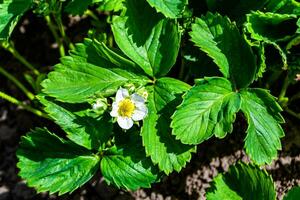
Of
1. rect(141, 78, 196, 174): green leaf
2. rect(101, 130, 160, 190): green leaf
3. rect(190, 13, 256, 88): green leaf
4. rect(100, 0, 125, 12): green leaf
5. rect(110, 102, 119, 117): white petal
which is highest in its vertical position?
rect(100, 0, 125, 12): green leaf

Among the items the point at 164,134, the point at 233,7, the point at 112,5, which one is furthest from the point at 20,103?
the point at 233,7

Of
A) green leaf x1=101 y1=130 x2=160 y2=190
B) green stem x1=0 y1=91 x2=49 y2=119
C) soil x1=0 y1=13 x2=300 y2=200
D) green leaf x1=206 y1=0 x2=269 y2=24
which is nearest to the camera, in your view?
green leaf x1=101 y1=130 x2=160 y2=190

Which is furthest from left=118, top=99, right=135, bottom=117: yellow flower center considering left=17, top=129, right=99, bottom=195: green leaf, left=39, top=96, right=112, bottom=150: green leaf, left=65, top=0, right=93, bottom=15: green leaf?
left=65, top=0, right=93, bottom=15: green leaf

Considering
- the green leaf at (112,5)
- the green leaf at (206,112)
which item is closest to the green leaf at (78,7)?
the green leaf at (112,5)

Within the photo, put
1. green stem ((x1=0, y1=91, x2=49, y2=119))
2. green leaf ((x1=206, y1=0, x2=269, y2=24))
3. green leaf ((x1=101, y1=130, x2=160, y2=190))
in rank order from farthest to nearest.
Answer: green stem ((x1=0, y1=91, x2=49, y2=119)), green leaf ((x1=206, y1=0, x2=269, y2=24)), green leaf ((x1=101, y1=130, x2=160, y2=190))

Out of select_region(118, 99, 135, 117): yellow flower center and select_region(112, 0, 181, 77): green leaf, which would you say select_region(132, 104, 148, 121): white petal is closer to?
select_region(118, 99, 135, 117): yellow flower center
